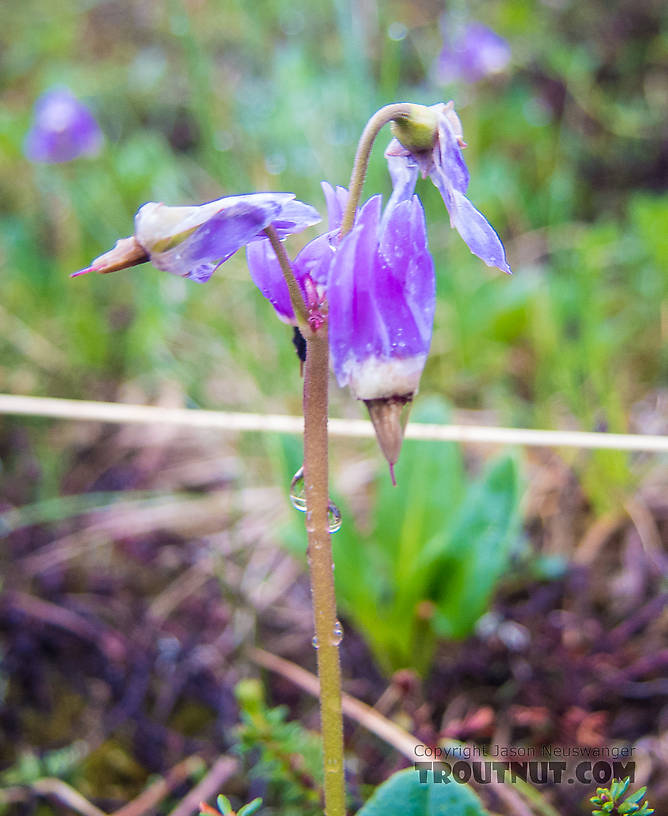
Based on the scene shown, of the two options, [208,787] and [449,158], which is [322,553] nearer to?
[449,158]

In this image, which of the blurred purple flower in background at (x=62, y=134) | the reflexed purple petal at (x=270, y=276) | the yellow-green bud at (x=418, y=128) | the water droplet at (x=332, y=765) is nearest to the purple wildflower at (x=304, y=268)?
the reflexed purple petal at (x=270, y=276)

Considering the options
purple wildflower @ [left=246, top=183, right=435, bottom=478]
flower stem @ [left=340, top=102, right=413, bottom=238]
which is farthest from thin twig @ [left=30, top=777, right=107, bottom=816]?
flower stem @ [left=340, top=102, right=413, bottom=238]

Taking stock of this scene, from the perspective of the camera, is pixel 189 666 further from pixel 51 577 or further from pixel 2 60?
pixel 2 60

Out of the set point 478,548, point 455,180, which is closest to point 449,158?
point 455,180

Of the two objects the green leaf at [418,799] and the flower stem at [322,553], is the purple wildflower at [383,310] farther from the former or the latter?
the green leaf at [418,799]

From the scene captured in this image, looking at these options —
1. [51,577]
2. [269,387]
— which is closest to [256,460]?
[269,387]
